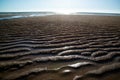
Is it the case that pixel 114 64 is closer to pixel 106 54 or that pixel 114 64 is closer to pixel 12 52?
pixel 106 54

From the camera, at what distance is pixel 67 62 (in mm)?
2971

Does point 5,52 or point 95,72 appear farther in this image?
point 5,52

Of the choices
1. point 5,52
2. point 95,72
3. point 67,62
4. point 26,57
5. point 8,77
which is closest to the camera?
point 8,77

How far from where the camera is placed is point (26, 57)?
129 inches

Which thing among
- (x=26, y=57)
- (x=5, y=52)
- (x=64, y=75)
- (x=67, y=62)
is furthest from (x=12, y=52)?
(x=64, y=75)

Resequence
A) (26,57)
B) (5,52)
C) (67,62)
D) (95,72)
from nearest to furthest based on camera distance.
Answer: (95,72) → (67,62) → (26,57) → (5,52)

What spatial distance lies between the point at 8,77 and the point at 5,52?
1.49 m

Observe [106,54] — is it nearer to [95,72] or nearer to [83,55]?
[83,55]

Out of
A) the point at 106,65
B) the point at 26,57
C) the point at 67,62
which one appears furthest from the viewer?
the point at 26,57

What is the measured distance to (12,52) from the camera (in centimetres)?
364

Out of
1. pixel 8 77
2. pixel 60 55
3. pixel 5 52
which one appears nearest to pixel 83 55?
pixel 60 55

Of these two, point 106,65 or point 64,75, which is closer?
point 64,75

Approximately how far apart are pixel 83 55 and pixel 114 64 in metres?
0.84

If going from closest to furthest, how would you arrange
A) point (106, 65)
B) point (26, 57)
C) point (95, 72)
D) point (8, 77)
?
point (8, 77)
point (95, 72)
point (106, 65)
point (26, 57)
